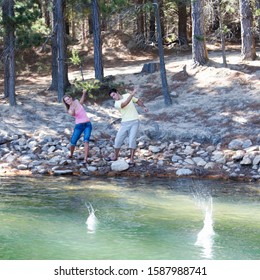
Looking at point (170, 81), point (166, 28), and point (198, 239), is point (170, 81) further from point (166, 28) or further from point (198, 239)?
point (166, 28)

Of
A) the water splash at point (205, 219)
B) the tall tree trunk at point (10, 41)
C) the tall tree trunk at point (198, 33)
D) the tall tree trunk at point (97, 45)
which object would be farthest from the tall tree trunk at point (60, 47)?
the water splash at point (205, 219)

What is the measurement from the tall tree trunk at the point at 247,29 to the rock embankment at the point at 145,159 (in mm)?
7125

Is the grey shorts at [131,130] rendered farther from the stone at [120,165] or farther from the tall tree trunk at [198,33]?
the tall tree trunk at [198,33]

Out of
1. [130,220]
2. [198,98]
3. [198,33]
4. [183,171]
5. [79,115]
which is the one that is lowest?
[183,171]

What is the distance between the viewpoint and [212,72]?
60.2ft

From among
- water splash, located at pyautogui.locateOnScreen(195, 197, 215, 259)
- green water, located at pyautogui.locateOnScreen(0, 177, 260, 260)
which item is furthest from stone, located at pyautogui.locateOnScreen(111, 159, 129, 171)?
water splash, located at pyautogui.locateOnScreen(195, 197, 215, 259)

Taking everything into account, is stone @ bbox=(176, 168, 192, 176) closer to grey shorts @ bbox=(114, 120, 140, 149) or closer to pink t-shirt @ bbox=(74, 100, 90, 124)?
grey shorts @ bbox=(114, 120, 140, 149)

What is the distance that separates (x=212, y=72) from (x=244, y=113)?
3991mm

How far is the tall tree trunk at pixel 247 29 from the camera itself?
19.0 meters

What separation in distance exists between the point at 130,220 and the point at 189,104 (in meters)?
9.11

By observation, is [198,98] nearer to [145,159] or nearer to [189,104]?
[189,104]

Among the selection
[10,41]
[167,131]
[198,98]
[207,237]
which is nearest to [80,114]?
[167,131]

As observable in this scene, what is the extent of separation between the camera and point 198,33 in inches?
748
